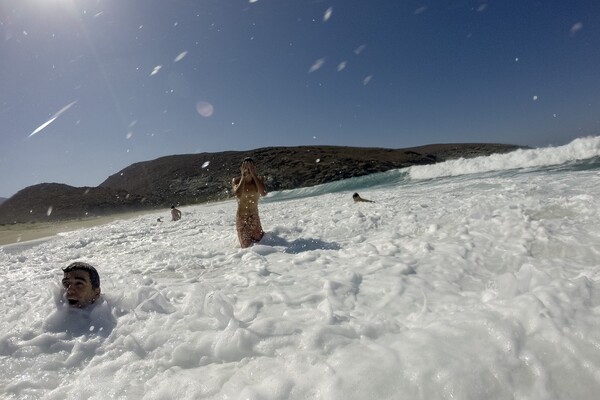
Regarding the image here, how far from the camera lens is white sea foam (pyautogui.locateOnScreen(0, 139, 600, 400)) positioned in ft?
5.62

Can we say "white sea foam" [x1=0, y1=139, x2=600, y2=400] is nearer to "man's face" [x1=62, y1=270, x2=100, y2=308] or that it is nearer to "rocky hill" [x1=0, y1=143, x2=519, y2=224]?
"man's face" [x1=62, y1=270, x2=100, y2=308]

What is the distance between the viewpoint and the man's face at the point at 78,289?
110 inches

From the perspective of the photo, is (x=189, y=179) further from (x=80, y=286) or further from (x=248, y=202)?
(x=80, y=286)

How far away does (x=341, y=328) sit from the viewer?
2.26 meters

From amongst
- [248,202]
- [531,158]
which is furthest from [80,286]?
[531,158]

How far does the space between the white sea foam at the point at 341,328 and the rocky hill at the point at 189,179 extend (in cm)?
3012

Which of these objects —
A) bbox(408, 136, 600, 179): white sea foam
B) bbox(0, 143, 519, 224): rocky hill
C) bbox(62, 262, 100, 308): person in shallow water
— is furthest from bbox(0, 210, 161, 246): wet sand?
bbox(408, 136, 600, 179): white sea foam

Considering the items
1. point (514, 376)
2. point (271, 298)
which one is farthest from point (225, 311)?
point (514, 376)

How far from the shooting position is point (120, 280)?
13.0 ft

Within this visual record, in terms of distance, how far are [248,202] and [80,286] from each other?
3.41 metres

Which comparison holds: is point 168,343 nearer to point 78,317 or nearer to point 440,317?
→ point 78,317

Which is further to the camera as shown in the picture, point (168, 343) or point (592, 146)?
point (592, 146)

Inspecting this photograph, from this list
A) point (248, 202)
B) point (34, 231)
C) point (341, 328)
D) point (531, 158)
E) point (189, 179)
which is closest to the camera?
point (341, 328)

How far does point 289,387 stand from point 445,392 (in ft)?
2.57
